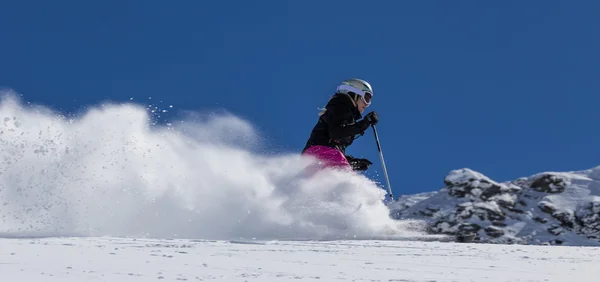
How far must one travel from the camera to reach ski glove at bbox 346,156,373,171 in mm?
11859

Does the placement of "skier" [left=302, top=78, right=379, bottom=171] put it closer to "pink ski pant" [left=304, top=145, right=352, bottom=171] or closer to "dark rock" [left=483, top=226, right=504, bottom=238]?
"pink ski pant" [left=304, top=145, right=352, bottom=171]

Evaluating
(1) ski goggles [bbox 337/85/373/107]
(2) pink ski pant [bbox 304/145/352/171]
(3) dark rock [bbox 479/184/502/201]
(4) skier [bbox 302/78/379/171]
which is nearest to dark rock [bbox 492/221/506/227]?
(3) dark rock [bbox 479/184/502/201]

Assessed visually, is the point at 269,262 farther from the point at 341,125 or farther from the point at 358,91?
the point at 358,91

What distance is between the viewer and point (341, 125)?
36.5 ft

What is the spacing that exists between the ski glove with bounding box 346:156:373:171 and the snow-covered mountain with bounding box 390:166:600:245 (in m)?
138

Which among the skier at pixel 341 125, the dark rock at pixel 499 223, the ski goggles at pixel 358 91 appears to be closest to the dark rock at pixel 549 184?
the dark rock at pixel 499 223

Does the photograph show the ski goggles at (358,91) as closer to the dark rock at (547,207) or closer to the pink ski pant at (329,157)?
the pink ski pant at (329,157)

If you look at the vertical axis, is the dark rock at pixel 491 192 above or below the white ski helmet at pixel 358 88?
above

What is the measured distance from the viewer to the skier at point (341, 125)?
1112cm

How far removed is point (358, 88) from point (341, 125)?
919 millimetres

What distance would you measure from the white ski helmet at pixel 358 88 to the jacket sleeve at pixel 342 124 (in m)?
0.58

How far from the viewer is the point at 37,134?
30.7 ft

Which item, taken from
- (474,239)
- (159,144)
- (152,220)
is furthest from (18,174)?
(474,239)

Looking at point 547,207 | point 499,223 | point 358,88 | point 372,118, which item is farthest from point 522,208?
point 372,118
